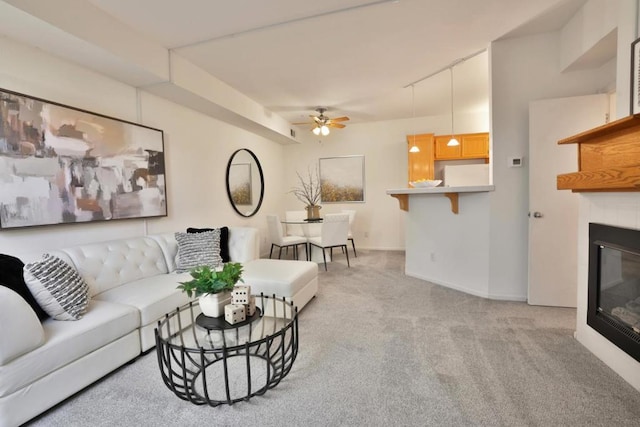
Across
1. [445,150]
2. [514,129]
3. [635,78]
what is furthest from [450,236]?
[445,150]

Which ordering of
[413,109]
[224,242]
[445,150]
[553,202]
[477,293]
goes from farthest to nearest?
[445,150]
[413,109]
[224,242]
[477,293]
[553,202]

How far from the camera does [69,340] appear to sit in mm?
1662

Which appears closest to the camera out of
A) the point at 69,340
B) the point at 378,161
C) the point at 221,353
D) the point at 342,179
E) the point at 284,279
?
the point at 69,340

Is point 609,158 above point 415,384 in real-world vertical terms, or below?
above

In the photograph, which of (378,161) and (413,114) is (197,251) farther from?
(413,114)

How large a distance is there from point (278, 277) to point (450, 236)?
7.08 feet

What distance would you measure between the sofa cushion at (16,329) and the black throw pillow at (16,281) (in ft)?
0.97

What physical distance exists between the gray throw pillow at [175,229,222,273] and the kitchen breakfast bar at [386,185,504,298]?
2.35m

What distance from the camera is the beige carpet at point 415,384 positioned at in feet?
4.95

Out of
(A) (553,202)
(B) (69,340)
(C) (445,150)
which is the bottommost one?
(B) (69,340)

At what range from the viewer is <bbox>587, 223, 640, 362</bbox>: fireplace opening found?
1720mm

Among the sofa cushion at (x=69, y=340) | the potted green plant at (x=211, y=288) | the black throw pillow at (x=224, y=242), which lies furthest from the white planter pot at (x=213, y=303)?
the black throw pillow at (x=224, y=242)

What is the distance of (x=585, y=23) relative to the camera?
2.51 m

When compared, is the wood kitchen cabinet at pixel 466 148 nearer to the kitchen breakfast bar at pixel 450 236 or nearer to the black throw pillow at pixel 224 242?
the kitchen breakfast bar at pixel 450 236
